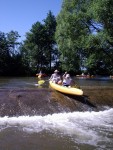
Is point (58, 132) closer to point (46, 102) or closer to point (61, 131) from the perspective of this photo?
point (61, 131)

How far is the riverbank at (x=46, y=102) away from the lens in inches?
680

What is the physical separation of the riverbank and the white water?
673 millimetres

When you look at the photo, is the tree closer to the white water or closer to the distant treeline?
the distant treeline

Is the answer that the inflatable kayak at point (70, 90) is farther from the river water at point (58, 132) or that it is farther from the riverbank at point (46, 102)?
the river water at point (58, 132)

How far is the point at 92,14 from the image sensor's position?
36281mm

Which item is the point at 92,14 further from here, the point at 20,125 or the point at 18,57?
the point at 18,57

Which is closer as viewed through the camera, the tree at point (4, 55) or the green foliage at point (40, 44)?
the tree at point (4, 55)

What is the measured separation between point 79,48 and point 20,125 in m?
24.4

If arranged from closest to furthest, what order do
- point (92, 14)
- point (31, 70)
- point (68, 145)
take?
point (68, 145)
point (92, 14)
point (31, 70)

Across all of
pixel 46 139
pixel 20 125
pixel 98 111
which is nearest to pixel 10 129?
pixel 20 125

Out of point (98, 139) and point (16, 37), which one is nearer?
point (98, 139)

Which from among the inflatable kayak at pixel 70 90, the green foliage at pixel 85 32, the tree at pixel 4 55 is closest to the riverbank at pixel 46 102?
the inflatable kayak at pixel 70 90

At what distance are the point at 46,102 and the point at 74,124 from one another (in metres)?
3.68

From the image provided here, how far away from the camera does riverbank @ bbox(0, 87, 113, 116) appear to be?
17.3 metres
